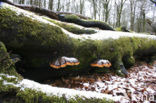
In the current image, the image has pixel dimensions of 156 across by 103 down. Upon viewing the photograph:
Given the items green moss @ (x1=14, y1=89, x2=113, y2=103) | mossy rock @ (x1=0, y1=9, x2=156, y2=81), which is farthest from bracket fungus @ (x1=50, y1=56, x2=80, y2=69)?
green moss @ (x1=14, y1=89, x2=113, y2=103)

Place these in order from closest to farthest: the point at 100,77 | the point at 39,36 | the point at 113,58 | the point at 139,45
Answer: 1. the point at 39,36
2. the point at 100,77
3. the point at 113,58
4. the point at 139,45

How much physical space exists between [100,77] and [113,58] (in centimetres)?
119

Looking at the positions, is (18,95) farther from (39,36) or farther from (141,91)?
(141,91)

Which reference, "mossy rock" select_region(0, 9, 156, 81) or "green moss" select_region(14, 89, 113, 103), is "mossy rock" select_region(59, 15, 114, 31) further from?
"green moss" select_region(14, 89, 113, 103)

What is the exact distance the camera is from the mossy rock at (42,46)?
217 cm

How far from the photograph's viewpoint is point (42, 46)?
101 inches

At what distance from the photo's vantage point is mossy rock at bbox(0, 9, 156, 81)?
2.17m

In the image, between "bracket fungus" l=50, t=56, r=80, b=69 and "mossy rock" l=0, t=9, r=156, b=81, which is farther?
"bracket fungus" l=50, t=56, r=80, b=69

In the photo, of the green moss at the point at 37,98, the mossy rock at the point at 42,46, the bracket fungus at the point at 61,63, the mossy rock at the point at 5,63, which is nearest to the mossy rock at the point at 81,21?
the mossy rock at the point at 42,46

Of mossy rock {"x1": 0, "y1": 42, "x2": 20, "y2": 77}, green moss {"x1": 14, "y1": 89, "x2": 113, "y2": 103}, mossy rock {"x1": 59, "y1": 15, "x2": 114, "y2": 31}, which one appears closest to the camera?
green moss {"x1": 14, "y1": 89, "x2": 113, "y2": 103}

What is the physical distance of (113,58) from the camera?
4387 mm

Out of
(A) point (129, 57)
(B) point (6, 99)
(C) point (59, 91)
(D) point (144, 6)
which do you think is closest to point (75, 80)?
(C) point (59, 91)

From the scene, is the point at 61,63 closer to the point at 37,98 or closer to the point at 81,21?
the point at 37,98

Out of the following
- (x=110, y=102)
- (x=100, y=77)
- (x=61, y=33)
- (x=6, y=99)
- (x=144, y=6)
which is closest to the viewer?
(x=6, y=99)
